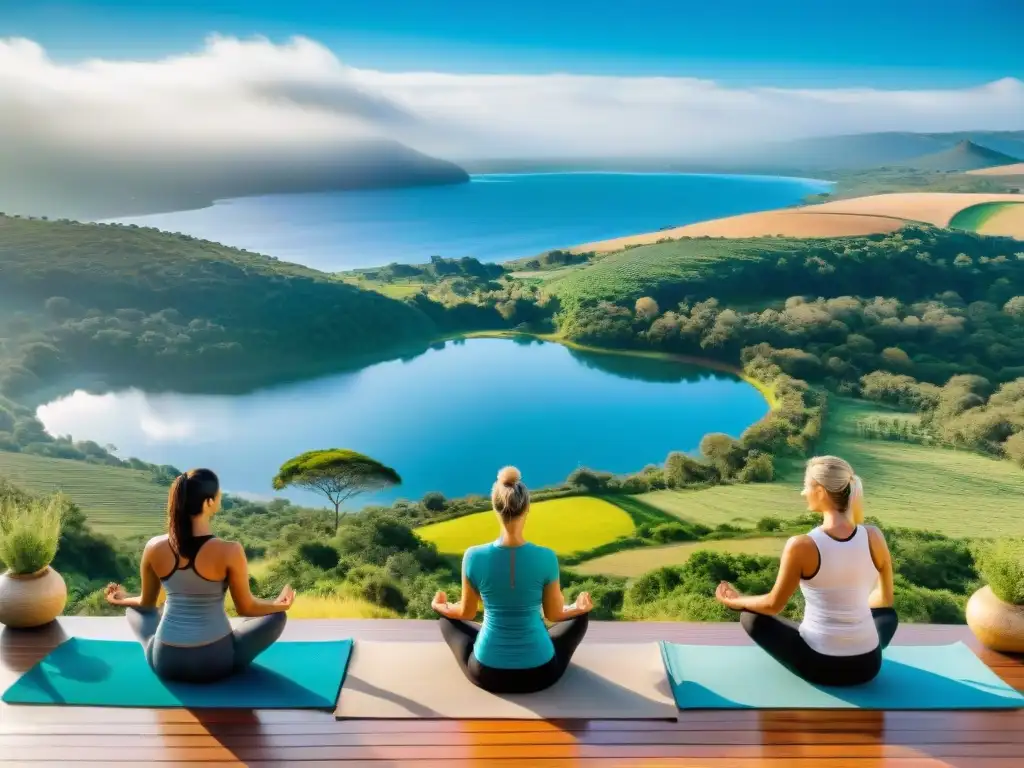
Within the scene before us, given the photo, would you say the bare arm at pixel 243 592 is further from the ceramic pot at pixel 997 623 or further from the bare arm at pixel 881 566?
the ceramic pot at pixel 997 623

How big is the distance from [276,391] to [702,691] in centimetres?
543

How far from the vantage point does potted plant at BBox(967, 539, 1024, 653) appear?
405 centimetres

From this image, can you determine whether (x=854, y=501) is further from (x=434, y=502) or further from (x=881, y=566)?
(x=434, y=502)

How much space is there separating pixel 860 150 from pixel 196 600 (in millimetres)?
7762

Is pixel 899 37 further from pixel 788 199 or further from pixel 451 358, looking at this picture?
pixel 451 358

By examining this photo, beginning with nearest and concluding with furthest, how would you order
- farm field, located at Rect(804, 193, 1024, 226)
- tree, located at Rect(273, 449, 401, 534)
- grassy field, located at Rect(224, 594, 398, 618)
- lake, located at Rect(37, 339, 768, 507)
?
grassy field, located at Rect(224, 594, 398, 618) → tree, located at Rect(273, 449, 401, 534) → lake, located at Rect(37, 339, 768, 507) → farm field, located at Rect(804, 193, 1024, 226)

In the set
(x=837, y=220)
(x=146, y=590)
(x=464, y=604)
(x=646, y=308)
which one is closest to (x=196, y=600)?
(x=146, y=590)

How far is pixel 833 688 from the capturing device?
3.67m

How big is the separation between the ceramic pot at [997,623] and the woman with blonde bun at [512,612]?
73.2 inches

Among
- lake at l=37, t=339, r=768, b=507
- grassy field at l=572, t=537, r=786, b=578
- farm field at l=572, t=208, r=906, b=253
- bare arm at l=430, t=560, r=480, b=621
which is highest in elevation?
farm field at l=572, t=208, r=906, b=253

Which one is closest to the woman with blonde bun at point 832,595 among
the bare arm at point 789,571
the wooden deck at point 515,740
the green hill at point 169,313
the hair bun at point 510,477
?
the bare arm at point 789,571

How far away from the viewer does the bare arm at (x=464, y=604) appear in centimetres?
351

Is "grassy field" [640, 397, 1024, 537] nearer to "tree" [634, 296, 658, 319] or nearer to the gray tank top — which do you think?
"tree" [634, 296, 658, 319]

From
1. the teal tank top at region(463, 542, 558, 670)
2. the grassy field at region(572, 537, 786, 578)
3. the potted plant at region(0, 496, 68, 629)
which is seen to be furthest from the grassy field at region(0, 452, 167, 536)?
the teal tank top at region(463, 542, 558, 670)
